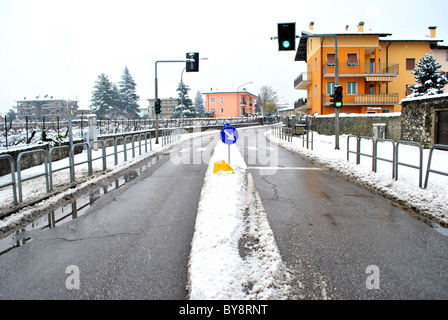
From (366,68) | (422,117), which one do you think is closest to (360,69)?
(366,68)

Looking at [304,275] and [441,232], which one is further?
[441,232]

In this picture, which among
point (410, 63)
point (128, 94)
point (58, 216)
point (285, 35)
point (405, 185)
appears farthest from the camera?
point (128, 94)

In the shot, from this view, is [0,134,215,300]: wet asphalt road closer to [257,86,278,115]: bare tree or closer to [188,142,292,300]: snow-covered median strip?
[188,142,292,300]: snow-covered median strip

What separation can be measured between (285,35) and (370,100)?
93.7 ft

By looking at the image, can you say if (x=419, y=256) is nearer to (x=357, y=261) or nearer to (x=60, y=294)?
(x=357, y=261)

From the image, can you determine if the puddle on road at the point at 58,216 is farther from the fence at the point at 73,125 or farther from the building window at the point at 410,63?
the building window at the point at 410,63

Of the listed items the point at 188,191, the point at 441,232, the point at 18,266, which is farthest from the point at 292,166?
the point at 18,266

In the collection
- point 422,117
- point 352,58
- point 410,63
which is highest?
point 352,58

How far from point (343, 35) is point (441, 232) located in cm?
3955

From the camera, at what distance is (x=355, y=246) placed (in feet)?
13.9

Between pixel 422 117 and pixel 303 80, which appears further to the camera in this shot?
pixel 303 80

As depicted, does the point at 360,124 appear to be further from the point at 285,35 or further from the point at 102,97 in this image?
the point at 102,97
